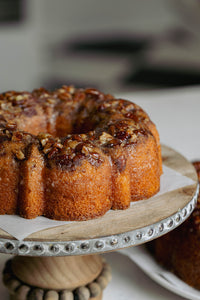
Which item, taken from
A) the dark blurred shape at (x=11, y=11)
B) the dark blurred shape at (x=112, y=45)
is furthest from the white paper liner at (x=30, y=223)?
the dark blurred shape at (x=112, y=45)

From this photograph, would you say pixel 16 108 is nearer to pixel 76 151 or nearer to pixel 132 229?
pixel 76 151

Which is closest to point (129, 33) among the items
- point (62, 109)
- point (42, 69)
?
point (42, 69)

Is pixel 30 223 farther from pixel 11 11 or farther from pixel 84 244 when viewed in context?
pixel 11 11

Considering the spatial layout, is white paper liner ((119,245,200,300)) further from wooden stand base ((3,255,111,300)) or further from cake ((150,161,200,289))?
wooden stand base ((3,255,111,300))

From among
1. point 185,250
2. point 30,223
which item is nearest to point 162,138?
point 185,250

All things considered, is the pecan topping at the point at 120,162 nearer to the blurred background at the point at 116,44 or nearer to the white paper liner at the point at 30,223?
the white paper liner at the point at 30,223

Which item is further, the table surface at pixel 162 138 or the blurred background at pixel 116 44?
the blurred background at pixel 116 44

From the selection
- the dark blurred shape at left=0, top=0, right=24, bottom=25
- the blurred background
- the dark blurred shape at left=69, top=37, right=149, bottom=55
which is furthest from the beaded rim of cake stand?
the dark blurred shape at left=69, top=37, right=149, bottom=55

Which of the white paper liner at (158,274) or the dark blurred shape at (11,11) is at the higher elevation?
the dark blurred shape at (11,11)
